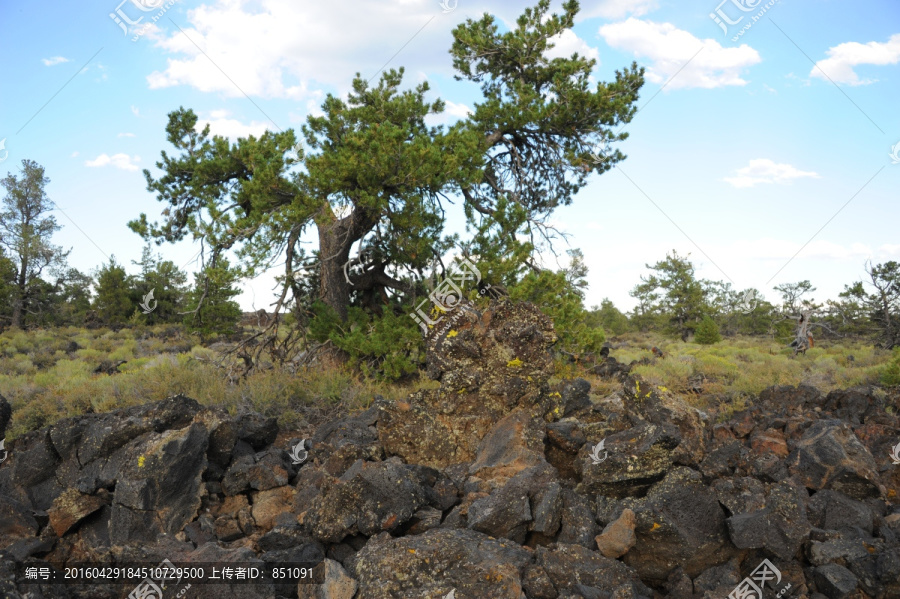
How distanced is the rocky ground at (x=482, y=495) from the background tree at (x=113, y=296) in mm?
25988

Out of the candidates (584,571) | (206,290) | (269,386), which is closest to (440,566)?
(584,571)

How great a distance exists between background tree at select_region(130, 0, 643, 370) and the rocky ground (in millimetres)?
4408

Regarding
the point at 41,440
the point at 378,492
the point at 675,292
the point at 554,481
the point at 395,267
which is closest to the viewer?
the point at 378,492

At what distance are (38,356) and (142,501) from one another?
17.9 m

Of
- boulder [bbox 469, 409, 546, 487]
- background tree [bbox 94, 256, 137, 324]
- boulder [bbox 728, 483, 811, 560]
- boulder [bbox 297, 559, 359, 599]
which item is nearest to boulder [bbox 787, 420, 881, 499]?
boulder [bbox 728, 483, 811, 560]

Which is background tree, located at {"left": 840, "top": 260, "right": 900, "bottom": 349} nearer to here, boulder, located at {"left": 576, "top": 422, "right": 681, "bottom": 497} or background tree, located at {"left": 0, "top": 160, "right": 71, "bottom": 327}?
boulder, located at {"left": 576, "top": 422, "right": 681, "bottom": 497}

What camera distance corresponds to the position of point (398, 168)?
10.4 metres

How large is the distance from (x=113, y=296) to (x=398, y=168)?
2605 cm

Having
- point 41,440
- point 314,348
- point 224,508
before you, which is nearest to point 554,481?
point 224,508

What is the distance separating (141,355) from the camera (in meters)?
20.5

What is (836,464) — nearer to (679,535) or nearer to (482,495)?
(679,535)

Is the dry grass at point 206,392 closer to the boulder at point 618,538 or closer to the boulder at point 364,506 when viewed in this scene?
the boulder at point 364,506

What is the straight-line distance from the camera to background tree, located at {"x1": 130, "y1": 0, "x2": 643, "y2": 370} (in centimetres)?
1050

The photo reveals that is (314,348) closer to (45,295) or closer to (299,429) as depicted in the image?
(299,429)
